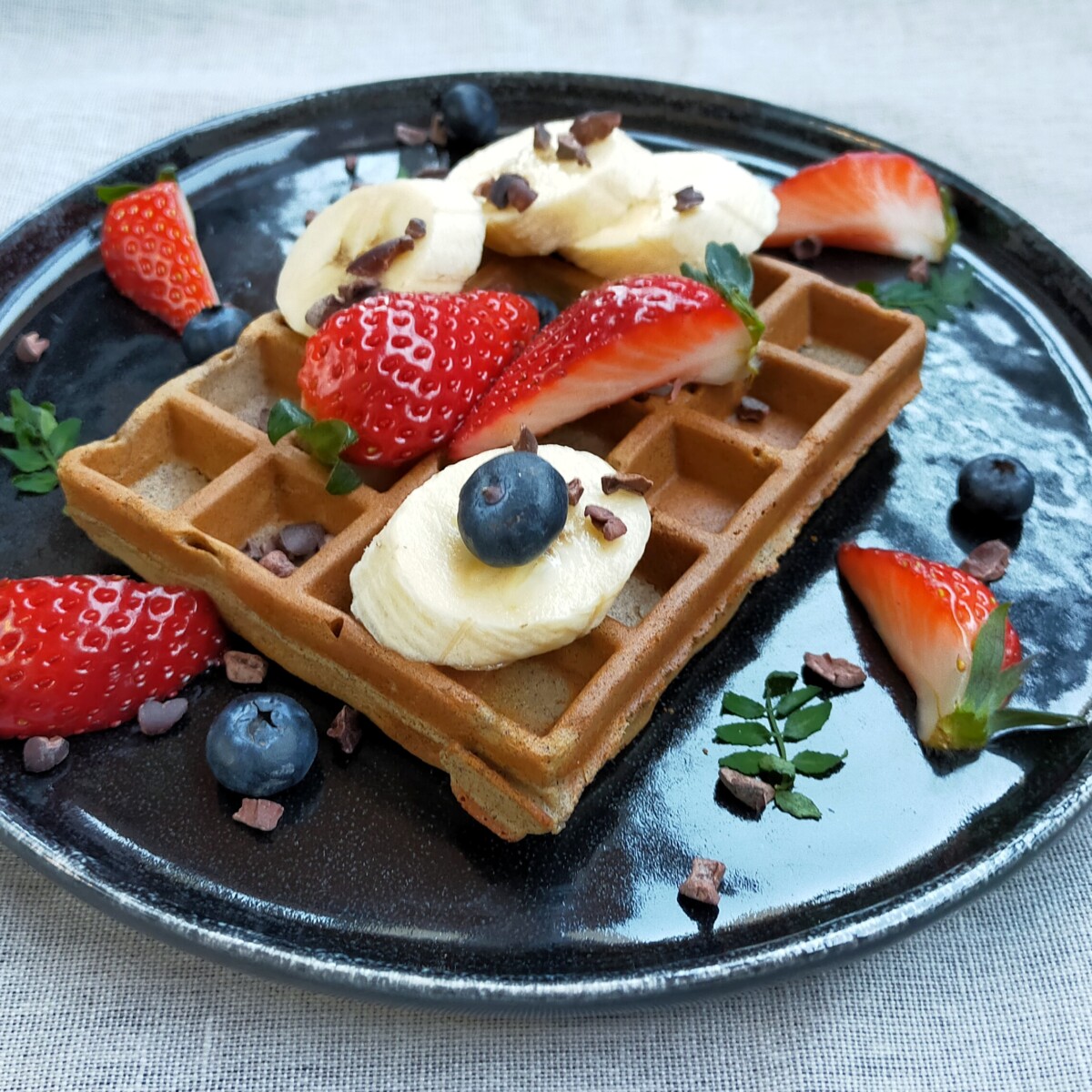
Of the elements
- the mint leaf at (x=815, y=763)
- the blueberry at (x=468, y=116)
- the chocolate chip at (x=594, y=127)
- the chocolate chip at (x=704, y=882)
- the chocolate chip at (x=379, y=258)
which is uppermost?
the chocolate chip at (x=594, y=127)

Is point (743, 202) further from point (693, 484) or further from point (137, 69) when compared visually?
point (137, 69)

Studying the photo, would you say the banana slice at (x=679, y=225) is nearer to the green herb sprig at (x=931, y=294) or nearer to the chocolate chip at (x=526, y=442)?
the green herb sprig at (x=931, y=294)

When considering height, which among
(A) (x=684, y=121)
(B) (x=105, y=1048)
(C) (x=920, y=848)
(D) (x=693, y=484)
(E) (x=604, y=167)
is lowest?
(B) (x=105, y=1048)

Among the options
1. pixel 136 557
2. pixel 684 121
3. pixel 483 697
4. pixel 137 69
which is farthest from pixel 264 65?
pixel 483 697

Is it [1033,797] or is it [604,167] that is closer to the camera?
[1033,797]

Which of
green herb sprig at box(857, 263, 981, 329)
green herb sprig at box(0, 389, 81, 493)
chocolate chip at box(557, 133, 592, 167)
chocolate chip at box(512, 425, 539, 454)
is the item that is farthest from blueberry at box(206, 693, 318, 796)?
green herb sprig at box(857, 263, 981, 329)

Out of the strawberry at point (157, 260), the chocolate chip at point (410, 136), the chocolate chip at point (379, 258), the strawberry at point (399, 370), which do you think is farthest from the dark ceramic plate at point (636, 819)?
the chocolate chip at point (410, 136)
